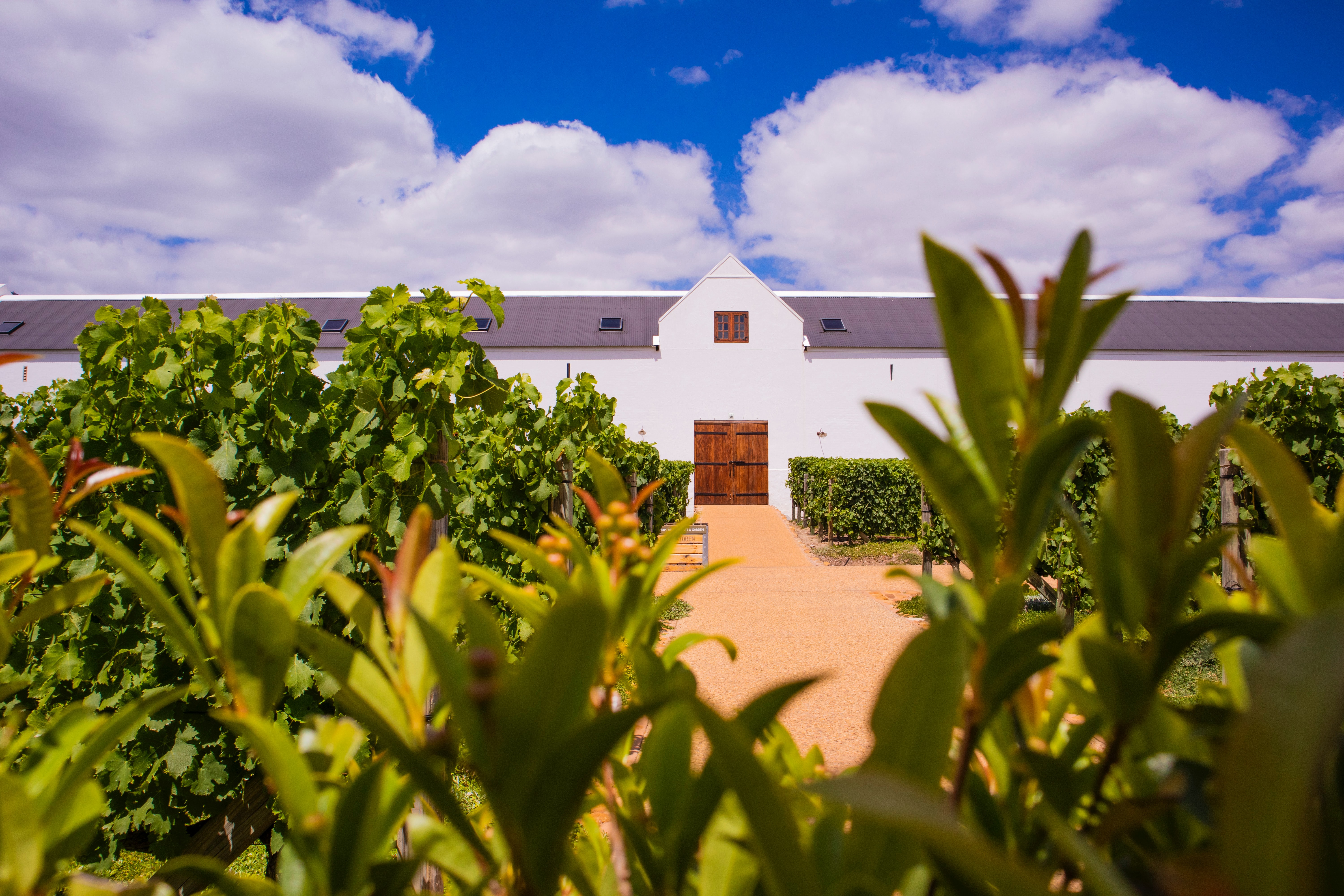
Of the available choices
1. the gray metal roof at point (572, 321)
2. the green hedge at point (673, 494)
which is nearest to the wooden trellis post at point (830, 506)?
the green hedge at point (673, 494)

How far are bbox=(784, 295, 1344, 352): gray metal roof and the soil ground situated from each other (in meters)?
12.0

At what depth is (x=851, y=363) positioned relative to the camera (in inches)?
833

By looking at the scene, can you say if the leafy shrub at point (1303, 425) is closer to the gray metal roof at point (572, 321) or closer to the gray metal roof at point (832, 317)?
the gray metal roof at point (832, 317)

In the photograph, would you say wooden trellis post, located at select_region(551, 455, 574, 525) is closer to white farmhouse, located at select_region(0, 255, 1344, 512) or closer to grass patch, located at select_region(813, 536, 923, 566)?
grass patch, located at select_region(813, 536, 923, 566)

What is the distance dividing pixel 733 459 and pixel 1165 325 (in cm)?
1577

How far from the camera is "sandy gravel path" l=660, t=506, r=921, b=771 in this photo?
17.7 feet

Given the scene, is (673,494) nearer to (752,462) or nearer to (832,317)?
(752,462)

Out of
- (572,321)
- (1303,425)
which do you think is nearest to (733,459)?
(572,321)

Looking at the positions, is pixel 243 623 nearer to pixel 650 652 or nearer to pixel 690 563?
pixel 650 652

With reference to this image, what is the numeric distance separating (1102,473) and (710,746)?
8.32 metres

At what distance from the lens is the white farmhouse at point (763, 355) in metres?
20.4

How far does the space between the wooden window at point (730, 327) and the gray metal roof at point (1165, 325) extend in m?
2.37

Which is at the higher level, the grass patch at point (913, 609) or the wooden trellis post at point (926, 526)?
the wooden trellis post at point (926, 526)

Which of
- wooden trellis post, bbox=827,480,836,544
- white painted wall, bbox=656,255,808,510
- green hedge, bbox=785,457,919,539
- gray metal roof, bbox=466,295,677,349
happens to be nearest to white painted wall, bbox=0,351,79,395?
gray metal roof, bbox=466,295,677,349
